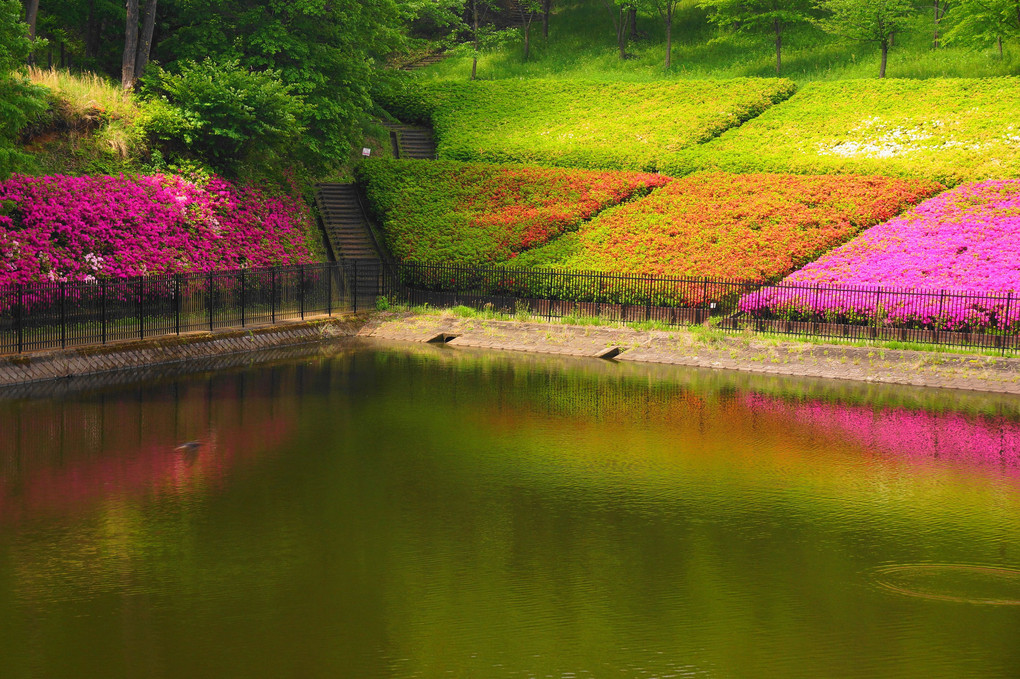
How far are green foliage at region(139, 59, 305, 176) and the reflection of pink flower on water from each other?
18595 millimetres

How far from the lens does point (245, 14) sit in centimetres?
3616

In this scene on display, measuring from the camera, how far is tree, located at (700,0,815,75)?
5328 cm

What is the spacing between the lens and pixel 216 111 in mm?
32188

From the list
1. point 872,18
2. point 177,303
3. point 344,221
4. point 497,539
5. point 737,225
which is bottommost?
point 497,539

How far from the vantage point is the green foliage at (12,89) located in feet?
72.6

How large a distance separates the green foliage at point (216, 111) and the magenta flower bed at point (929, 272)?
1566cm

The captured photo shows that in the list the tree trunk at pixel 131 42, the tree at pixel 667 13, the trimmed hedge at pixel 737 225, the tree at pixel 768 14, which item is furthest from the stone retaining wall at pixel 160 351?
the tree at pixel 667 13

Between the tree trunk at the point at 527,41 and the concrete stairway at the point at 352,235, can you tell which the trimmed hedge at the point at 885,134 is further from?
the tree trunk at the point at 527,41

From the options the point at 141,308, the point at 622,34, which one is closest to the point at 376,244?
the point at 141,308

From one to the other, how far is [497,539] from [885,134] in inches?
1303

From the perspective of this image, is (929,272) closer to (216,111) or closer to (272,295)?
(272,295)

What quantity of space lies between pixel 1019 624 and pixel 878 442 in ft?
24.8

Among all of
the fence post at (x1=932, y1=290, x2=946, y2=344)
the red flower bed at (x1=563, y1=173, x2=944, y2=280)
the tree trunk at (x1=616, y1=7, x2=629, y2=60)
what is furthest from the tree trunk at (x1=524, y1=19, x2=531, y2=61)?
the fence post at (x1=932, y1=290, x2=946, y2=344)

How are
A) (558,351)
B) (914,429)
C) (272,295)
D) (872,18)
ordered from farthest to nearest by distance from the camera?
(872,18) → (272,295) → (558,351) → (914,429)
